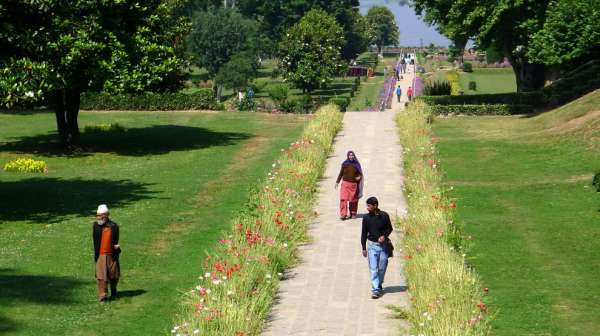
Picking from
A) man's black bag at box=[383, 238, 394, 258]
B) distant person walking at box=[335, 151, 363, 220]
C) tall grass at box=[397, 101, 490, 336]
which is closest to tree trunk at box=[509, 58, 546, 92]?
tall grass at box=[397, 101, 490, 336]

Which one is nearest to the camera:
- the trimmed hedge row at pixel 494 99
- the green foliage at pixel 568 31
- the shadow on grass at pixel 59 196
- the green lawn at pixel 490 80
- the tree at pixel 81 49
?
the shadow on grass at pixel 59 196

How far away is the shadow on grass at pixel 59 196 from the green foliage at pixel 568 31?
2533 centimetres

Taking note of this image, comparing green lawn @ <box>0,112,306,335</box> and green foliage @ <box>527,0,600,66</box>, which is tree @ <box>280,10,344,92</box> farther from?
green foliage @ <box>527,0,600,66</box>

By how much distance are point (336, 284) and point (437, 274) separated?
239cm

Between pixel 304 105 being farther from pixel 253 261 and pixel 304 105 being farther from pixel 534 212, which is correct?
pixel 253 261

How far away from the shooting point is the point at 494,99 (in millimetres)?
57531

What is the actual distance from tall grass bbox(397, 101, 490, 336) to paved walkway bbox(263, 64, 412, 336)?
0.48 meters

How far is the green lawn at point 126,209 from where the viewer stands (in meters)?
17.8

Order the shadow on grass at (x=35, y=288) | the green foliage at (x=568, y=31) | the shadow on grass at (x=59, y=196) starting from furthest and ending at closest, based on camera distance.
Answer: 1. the green foliage at (x=568, y=31)
2. the shadow on grass at (x=59, y=196)
3. the shadow on grass at (x=35, y=288)

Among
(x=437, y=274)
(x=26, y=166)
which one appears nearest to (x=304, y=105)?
(x=26, y=166)

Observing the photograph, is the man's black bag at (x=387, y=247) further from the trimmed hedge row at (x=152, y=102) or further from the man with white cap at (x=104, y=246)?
the trimmed hedge row at (x=152, y=102)

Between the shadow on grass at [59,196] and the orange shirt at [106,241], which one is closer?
the orange shirt at [106,241]

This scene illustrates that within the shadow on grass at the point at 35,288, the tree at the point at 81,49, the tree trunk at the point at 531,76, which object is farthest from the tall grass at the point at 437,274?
the tree trunk at the point at 531,76

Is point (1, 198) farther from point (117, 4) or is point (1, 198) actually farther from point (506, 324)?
point (506, 324)
